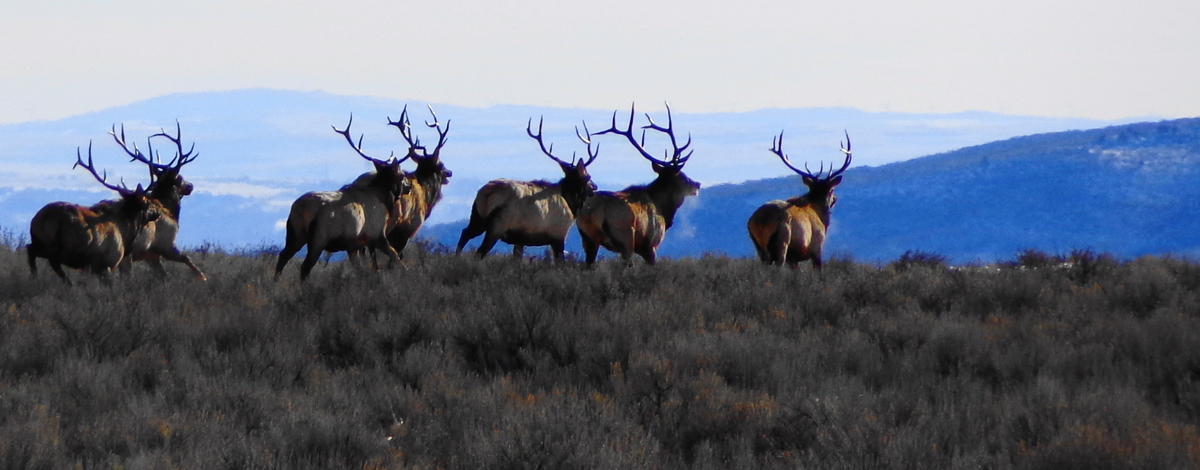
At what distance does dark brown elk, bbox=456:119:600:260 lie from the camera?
44.3 feet

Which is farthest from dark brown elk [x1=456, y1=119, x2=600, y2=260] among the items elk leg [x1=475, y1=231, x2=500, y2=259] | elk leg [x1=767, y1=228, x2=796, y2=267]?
elk leg [x1=767, y1=228, x2=796, y2=267]

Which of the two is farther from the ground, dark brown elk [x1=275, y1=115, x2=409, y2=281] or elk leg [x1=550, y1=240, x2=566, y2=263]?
dark brown elk [x1=275, y1=115, x2=409, y2=281]

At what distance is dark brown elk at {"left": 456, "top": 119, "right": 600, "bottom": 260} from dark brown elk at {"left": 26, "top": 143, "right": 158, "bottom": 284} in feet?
11.4

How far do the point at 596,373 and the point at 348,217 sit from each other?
499 cm

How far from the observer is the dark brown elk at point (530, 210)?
1351 cm

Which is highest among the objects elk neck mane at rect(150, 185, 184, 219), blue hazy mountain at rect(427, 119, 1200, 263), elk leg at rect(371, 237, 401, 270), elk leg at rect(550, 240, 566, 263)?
elk neck mane at rect(150, 185, 184, 219)

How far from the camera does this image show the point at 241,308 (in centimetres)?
908

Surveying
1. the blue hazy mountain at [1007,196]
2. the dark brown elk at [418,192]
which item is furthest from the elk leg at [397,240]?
the blue hazy mountain at [1007,196]

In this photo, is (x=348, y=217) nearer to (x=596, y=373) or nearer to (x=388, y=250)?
(x=388, y=250)

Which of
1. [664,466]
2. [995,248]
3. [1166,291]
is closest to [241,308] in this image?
[664,466]

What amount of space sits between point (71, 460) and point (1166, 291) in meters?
8.45

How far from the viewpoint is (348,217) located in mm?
11812

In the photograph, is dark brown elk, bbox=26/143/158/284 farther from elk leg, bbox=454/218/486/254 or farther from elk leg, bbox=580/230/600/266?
elk leg, bbox=580/230/600/266

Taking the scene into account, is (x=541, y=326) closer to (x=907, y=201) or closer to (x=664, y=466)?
(x=664, y=466)
